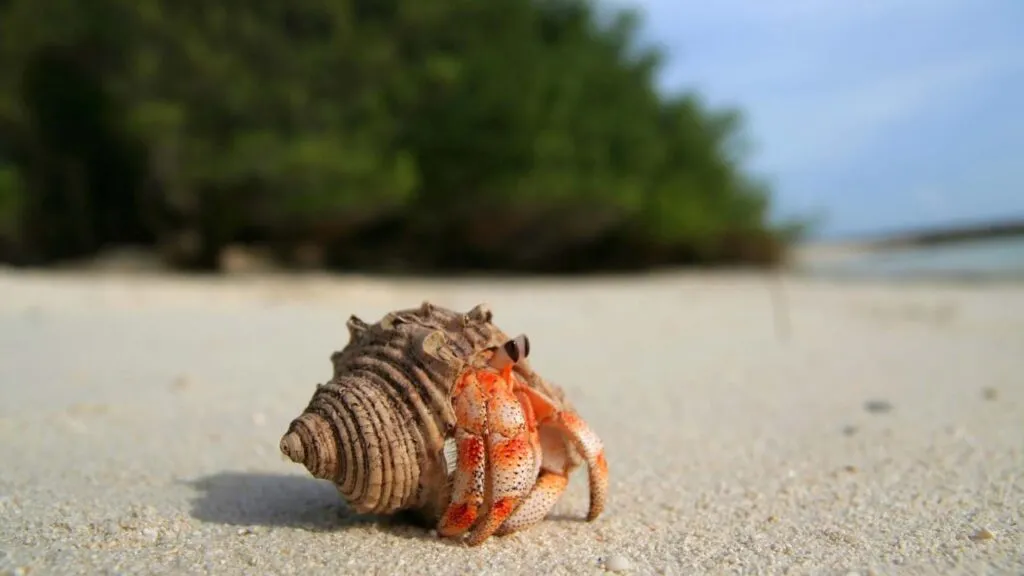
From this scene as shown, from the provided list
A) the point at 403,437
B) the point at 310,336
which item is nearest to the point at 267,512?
the point at 403,437

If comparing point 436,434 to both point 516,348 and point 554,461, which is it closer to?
point 516,348

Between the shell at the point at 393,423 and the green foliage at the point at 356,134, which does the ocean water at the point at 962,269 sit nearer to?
the green foliage at the point at 356,134

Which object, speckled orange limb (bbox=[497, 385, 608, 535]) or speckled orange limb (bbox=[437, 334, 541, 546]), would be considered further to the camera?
speckled orange limb (bbox=[497, 385, 608, 535])

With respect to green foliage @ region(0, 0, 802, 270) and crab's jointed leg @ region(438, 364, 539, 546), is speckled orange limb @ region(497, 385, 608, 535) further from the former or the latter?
green foliage @ region(0, 0, 802, 270)

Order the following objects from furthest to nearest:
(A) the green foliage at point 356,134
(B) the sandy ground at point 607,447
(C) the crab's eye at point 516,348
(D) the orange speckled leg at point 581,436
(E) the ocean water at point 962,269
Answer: (E) the ocean water at point 962,269 → (A) the green foliage at point 356,134 → (D) the orange speckled leg at point 581,436 → (C) the crab's eye at point 516,348 → (B) the sandy ground at point 607,447

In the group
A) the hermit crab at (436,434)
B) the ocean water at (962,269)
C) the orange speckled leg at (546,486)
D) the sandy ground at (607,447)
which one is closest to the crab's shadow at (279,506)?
the sandy ground at (607,447)

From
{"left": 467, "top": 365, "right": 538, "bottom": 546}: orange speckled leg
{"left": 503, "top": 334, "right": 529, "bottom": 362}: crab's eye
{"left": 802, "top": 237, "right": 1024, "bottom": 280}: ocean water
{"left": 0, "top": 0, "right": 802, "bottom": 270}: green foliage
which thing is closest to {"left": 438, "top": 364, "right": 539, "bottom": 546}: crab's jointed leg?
{"left": 467, "top": 365, "right": 538, "bottom": 546}: orange speckled leg
